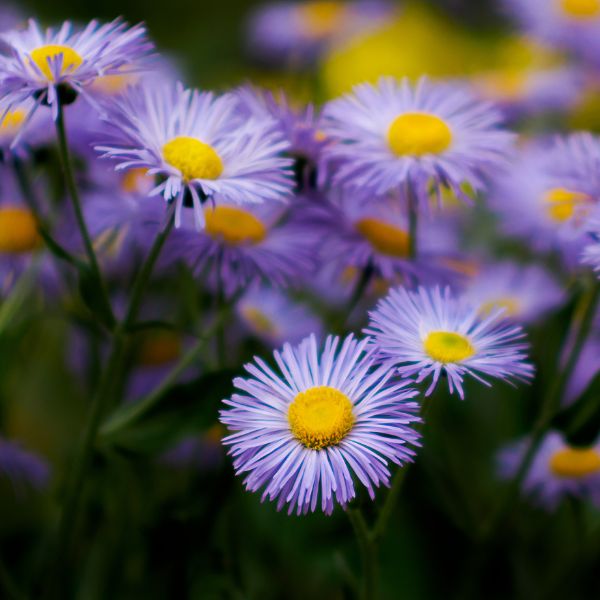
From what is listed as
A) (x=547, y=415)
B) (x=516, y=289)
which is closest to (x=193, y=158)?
(x=547, y=415)

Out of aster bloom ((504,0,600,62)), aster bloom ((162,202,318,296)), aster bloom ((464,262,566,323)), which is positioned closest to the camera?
aster bloom ((162,202,318,296))

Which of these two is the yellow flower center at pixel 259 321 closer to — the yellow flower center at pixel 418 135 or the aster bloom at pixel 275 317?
the aster bloom at pixel 275 317

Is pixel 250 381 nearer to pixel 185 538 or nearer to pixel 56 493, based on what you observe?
pixel 185 538

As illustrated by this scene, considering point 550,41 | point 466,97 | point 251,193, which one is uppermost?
point 550,41

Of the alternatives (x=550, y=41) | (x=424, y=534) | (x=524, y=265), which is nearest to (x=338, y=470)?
(x=424, y=534)

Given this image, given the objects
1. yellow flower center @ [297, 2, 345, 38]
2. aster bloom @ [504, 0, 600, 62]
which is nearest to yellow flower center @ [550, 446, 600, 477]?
aster bloom @ [504, 0, 600, 62]

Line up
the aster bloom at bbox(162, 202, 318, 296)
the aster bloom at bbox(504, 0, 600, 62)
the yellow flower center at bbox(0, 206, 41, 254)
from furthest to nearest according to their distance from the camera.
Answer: the aster bloom at bbox(504, 0, 600, 62), the yellow flower center at bbox(0, 206, 41, 254), the aster bloom at bbox(162, 202, 318, 296)

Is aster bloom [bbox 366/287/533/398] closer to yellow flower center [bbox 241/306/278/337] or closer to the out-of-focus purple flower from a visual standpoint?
yellow flower center [bbox 241/306/278/337]
